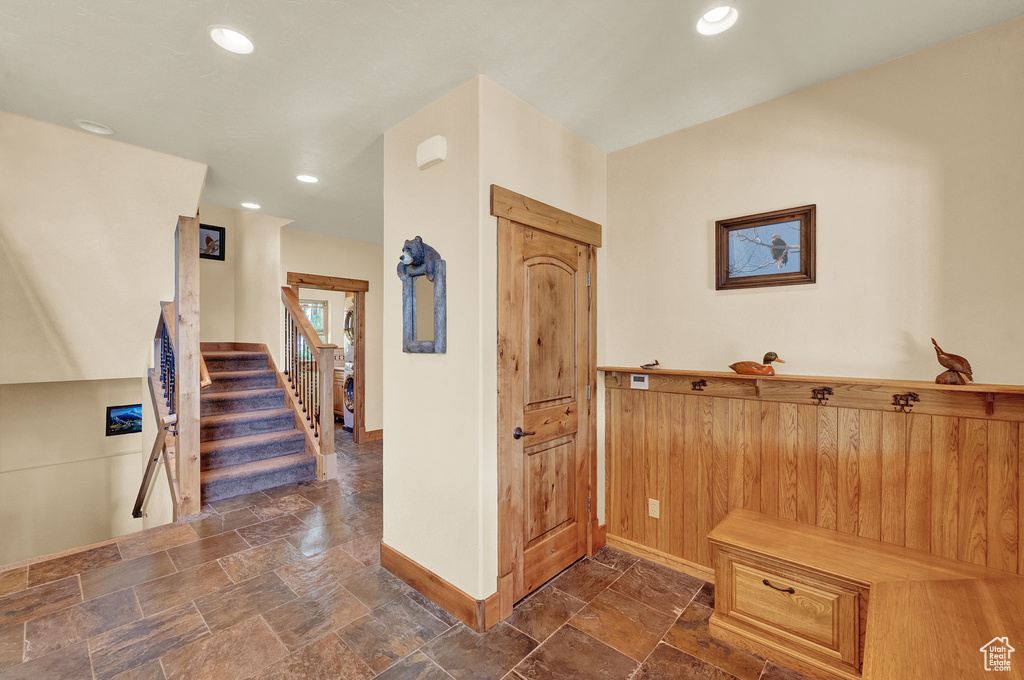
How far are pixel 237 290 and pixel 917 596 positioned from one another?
→ 242 inches

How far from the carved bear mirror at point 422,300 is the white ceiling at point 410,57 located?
2.78 ft

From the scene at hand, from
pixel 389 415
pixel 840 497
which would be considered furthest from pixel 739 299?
pixel 389 415

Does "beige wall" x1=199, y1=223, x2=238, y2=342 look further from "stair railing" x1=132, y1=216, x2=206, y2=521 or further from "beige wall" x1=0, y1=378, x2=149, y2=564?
"stair railing" x1=132, y1=216, x2=206, y2=521

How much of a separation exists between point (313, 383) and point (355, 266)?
5.69ft

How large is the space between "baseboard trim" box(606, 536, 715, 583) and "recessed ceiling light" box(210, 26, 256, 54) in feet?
11.0

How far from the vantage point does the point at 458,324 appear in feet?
7.20

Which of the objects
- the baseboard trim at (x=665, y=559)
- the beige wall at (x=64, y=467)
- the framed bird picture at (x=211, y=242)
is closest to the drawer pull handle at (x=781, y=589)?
the baseboard trim at (x=665, y=559)

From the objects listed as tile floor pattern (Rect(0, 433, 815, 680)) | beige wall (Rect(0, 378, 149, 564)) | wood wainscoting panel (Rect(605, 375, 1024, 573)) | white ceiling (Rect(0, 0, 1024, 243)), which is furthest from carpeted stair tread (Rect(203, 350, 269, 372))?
wood wainscoting panel (Rect(605, 375, 1024, 573))

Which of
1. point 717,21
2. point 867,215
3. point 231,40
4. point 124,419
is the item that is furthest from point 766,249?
point 124,419

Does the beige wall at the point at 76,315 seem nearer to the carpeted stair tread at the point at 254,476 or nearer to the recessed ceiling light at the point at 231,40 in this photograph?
the carpeted stair tread at the point at 254,476

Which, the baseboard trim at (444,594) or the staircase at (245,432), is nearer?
the baseboard trim at (444,594)

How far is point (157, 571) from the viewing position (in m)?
2.55

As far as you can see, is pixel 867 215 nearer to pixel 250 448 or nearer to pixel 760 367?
pixel 760 367

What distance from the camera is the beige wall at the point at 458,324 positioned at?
2.11 meters
